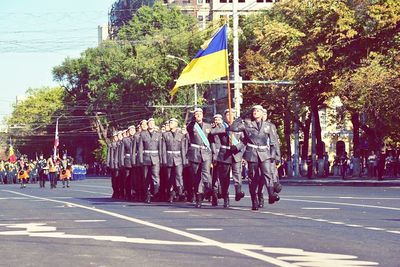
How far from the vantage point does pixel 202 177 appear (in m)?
24.0

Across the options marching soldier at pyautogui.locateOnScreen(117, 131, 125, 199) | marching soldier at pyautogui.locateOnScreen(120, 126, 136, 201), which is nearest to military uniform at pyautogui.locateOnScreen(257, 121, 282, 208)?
marching soldier at pyautogui.locateOnScreen(120, 126, 136, 201)

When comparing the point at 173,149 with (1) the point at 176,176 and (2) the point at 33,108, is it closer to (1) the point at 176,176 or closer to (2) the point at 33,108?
(1) the point at 176,176

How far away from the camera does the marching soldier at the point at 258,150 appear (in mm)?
21859

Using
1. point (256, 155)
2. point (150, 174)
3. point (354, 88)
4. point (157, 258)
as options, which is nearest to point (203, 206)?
point (256, 155)

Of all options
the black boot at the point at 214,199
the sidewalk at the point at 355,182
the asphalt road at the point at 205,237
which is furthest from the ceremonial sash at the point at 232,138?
the sidewalk at the point at 355,182

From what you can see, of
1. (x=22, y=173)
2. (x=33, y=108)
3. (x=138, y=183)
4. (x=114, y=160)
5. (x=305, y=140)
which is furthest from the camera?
(x=33, y=108)

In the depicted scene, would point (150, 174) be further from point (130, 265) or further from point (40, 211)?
point (130, 265)

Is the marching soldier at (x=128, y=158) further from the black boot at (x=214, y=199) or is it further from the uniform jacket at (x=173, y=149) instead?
the black boot at (x=214, y=199)

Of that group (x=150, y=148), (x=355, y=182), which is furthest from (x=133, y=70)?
(x=150, y=148)

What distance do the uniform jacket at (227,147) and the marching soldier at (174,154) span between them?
3214 millimetres

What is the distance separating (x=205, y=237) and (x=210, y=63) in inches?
515

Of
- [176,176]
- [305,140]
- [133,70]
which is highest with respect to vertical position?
[133,70]

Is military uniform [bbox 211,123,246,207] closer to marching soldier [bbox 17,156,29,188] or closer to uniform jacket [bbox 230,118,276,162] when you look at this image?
uniform jacket [bbox 230,118,276,162]

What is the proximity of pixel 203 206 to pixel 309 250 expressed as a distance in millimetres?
11166
